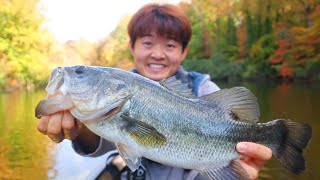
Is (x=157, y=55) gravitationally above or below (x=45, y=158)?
above

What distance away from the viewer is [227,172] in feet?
8.11

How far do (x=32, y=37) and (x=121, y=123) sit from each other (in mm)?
→ 25061

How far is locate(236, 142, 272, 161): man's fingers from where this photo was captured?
2.43 metres

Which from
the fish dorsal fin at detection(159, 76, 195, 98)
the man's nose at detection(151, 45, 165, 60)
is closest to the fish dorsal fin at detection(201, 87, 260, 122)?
the fish dorsal fin at detection(159, 76, 195, 98)

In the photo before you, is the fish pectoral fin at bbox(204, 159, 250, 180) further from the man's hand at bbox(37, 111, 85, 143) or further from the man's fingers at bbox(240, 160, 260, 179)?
the man's hand at bbox(37, 111, 85, 143)

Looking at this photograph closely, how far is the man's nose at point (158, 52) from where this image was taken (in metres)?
3.53

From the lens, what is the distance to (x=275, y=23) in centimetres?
3547

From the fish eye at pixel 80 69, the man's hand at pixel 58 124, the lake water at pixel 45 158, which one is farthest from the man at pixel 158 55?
the lake water at pixel 45 158

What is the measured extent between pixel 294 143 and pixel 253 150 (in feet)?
0.94

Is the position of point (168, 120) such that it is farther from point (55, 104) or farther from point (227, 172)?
point (55, 104)

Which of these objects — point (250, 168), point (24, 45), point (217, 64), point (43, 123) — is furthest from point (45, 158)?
point (217, 64)

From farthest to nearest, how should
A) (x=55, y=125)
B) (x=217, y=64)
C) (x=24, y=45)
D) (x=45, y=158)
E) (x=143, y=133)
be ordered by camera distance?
1. (x=217, y=64)
2. (x=24, y=45)
3. (x=45, y=158)
4. (x=55, y=125)
5. (x=143, y=133)

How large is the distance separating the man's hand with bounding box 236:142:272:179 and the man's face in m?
1.24

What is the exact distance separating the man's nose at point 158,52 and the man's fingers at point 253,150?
1.35 metres
